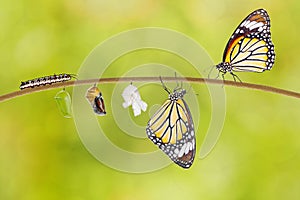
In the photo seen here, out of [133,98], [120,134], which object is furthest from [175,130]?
[120,134]

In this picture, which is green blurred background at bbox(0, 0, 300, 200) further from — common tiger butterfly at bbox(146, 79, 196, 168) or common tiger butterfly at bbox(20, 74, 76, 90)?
common tiger butterfly at bbox(20, 74, 76, 90)

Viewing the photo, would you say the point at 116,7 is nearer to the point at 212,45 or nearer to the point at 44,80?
the point at 212,45

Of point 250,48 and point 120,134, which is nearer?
point 250,48

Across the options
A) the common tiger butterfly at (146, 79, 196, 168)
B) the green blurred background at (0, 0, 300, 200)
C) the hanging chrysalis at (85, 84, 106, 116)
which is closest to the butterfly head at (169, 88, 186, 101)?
the common tiger butterfly at (146, 79, 196, 168)

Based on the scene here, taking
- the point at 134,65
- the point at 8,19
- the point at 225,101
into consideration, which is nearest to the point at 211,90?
the point at 225,101

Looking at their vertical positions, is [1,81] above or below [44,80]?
above

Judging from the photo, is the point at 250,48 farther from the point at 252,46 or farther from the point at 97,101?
the point at 97,101

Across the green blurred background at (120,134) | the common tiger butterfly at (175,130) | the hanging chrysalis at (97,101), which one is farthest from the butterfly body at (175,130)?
the green blurred background at (120,134)
